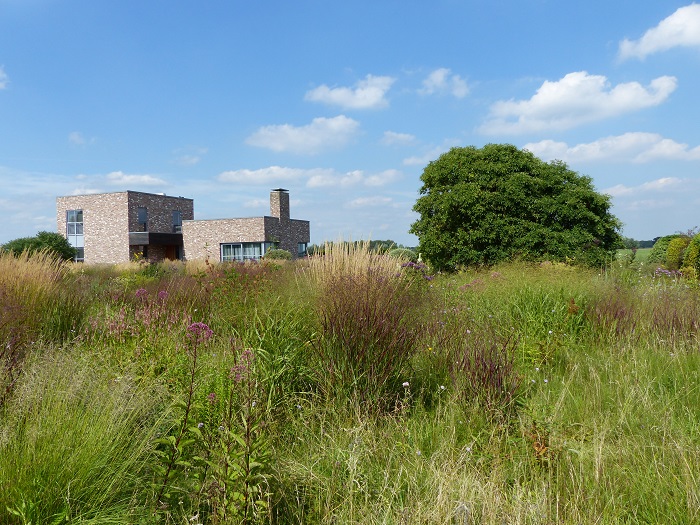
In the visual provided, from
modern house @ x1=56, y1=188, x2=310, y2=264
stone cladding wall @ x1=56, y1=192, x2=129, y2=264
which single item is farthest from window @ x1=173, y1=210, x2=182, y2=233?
stone cladding wall @ x1=56, y1=192, x2=129, y2=264

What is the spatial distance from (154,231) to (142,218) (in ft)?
4.60

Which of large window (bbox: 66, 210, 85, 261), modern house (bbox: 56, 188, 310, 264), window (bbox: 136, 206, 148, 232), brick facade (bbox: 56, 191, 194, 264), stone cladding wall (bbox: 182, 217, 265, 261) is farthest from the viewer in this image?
large window (bbox: 66, 210, 85, 261)

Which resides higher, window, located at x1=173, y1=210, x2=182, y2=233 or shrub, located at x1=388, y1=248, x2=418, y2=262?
window, located at x1=173, y1=210, x2=182, y2=233

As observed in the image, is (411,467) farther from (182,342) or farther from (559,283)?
(559,283)

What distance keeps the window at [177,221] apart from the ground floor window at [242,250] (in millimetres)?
5762

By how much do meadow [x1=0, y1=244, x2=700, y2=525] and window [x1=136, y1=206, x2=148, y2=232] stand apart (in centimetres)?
3099

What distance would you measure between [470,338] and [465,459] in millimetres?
1720

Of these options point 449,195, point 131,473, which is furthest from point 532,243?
point 131,473

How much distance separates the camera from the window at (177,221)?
125 feet

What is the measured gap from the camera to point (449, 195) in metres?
15.1

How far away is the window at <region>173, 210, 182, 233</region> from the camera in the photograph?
38062mm

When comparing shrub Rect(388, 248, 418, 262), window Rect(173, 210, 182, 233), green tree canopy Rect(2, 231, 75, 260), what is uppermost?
window Rect(173, 210, 182, 233)

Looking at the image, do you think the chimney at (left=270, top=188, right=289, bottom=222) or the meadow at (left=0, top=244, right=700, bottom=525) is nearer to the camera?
the meadow at (left=0, top=244, right=700, bottom=525)

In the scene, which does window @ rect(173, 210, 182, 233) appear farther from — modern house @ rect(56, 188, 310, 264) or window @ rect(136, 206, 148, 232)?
window @ rect(136, 206, 148, 232)
